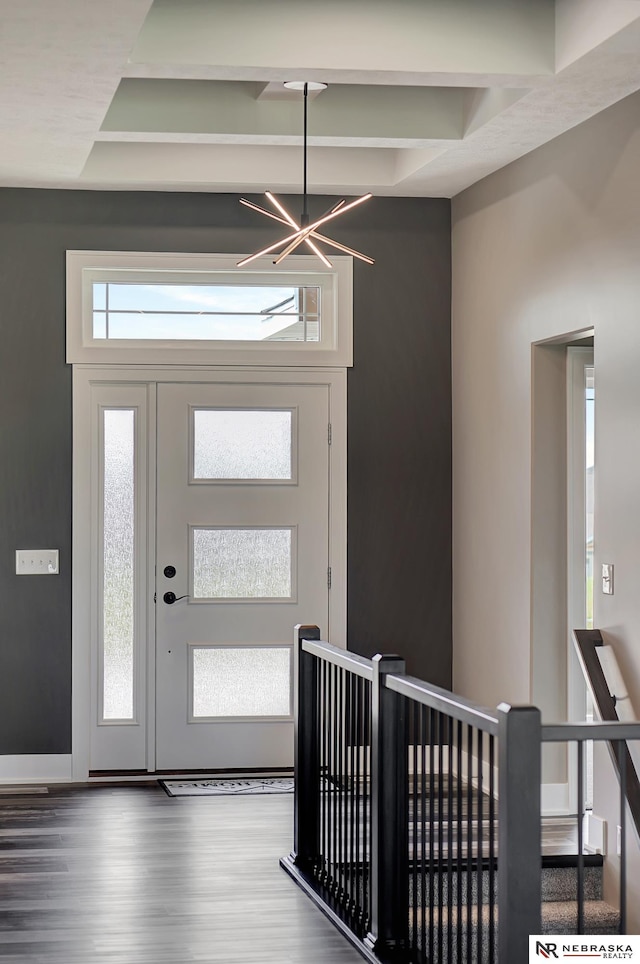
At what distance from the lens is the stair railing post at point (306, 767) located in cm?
444

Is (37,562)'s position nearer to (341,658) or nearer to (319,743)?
A: (319,743)

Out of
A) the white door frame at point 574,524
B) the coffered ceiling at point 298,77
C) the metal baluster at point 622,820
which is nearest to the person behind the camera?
the metal baluster at point 622,820

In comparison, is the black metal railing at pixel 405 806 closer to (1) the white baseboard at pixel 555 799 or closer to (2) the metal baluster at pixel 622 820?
(2) the metal baluster at pixel 622 820

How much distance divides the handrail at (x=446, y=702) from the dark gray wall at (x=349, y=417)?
2.87 meters

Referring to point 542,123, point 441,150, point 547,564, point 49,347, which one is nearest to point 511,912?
point 547,564

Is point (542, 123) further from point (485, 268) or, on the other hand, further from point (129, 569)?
point (129, 569)

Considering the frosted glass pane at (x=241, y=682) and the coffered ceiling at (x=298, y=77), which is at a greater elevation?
the coffered ceiling at (x=298, y=77)

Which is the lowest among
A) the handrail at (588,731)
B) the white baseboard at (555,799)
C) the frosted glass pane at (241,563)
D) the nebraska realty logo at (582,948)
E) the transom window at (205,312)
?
the white baseboard at (555,799)

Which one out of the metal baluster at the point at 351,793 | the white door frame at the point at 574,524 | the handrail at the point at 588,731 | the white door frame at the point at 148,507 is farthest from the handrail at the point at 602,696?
the white door frame at the point at 148,507

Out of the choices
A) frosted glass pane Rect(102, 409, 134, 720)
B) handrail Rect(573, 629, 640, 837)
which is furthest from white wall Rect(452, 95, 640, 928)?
frosted glass pane Rect(102, 409, 134, 720)

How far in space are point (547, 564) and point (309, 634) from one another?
1347 mm

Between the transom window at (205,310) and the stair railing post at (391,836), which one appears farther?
the transom window at (205,310)

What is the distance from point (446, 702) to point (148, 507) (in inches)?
134

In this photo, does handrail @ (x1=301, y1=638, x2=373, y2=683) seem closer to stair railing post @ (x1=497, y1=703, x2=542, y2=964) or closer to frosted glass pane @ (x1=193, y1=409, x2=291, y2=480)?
stair railing post @ (x1=497, y1=703, x2=542, y2=964)
